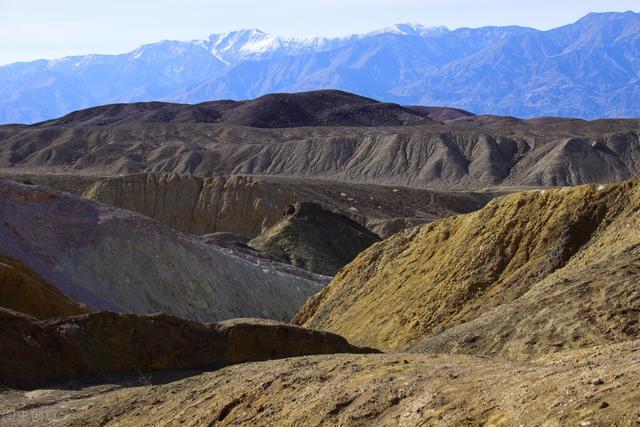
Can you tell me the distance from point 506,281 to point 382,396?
36.2ft

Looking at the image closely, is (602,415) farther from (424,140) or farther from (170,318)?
(424,140)

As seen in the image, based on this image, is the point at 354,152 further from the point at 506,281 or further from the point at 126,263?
the point at 506,281

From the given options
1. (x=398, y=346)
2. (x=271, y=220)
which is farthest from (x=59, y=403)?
(x=271, y=220)

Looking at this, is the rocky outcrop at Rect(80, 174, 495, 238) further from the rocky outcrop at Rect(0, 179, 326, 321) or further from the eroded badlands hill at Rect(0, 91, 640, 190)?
the eroded badlands hill at Rect(0, 91, 640, 190)

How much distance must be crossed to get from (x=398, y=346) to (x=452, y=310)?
4.75ft

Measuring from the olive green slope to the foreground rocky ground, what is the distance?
255cm

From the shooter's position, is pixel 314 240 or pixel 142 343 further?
pixel 314 240

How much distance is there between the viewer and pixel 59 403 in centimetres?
1336

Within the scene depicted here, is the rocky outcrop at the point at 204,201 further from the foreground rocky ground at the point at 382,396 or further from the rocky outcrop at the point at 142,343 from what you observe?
the foreground rocky ground at the point at 382,396

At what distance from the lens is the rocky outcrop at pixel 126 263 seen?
103 feet

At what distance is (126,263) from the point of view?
108 ft

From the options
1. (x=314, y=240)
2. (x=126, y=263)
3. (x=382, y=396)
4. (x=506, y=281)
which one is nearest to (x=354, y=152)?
(x=314, y=240)

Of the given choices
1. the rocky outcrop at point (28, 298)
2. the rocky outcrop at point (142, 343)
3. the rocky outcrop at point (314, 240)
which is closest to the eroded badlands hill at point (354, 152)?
the rocky outcrop at point (314, 240)

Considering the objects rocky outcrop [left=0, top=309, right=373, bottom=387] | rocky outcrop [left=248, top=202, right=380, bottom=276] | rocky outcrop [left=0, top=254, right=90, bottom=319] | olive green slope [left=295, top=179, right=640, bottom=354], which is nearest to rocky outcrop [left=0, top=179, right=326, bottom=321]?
rocky outcrop [left=0, top=254, right=90, bottom=319]
